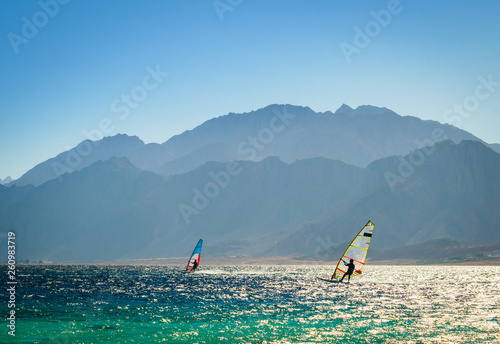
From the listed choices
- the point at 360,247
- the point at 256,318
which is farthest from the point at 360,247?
the point at 256,318

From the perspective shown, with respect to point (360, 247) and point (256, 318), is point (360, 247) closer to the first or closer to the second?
point (360, 247)

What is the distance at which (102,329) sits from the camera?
52.4 meters

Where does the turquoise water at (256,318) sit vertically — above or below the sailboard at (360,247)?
below

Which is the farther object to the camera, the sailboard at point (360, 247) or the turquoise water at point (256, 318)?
the sailboard at point (360, 247)

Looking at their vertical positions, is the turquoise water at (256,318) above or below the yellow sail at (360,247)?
below

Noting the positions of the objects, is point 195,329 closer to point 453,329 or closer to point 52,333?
point 52,333

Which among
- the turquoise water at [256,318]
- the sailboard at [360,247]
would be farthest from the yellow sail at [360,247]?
the turquoise water at [256,318]

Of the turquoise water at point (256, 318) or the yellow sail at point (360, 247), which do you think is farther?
the yellow sail at point (360, 247)

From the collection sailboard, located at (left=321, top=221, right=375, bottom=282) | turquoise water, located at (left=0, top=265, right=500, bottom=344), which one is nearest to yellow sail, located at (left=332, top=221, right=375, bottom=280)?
sailboard, located at (left=321, top=221, right=375, bottom=282)

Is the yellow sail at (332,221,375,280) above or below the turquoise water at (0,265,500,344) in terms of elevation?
above

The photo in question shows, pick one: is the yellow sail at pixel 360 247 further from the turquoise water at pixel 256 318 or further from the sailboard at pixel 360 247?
the turquoise water at pixel 256 318

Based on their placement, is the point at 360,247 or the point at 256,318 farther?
the point at 360,247

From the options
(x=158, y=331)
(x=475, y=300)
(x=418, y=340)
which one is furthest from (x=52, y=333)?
(x=475, y=300)

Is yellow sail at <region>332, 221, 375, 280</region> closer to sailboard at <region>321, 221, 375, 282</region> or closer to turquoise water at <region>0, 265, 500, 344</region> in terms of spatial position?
sailboard at <region>321, 221, 375, 282</region>
